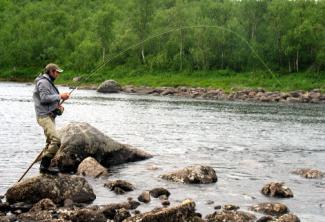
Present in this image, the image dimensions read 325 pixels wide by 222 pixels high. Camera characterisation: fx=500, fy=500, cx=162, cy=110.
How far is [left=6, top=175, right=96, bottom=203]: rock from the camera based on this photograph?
13766mm

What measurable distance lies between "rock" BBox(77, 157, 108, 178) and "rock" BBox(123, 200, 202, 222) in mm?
6195

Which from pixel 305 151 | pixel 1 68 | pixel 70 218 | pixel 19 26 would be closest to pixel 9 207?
pixel 70 218

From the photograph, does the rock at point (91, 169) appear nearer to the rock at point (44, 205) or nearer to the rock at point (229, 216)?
the rock at point (44, 205)

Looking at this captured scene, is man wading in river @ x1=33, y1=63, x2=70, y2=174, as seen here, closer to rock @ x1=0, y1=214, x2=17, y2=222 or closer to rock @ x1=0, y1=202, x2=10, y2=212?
rock @ x1=0, y1=202, x2=10, y2=212

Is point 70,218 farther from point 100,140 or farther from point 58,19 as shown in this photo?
point 58,19

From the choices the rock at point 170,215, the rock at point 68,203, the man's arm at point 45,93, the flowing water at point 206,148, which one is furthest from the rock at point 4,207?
the rock at point 170,215

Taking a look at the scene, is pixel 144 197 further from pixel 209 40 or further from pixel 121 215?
pixel 209 40

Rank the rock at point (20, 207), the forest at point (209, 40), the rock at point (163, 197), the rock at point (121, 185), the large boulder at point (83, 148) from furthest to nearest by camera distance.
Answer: the forest at point (209, 40) → the large boulder at point (83, 148) → the rock at point (121, 185) → the rock at point (163, 197) → the rock at point (20, 207)

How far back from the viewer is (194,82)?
83312 mm

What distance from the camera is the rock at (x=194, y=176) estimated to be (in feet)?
56.0

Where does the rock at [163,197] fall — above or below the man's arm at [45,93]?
below

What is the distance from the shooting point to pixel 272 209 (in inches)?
534

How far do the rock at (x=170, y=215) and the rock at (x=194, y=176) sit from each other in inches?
185

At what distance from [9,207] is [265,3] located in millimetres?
84408
